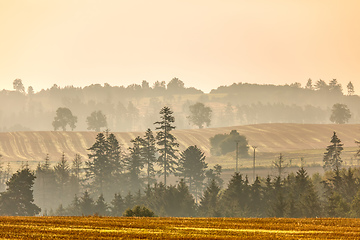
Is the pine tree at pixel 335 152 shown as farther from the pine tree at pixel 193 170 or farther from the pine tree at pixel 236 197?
the pine tree at pixel 236 197

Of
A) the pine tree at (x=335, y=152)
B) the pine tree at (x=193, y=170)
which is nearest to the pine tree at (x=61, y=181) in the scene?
the pine tree at (x=193, y=170)

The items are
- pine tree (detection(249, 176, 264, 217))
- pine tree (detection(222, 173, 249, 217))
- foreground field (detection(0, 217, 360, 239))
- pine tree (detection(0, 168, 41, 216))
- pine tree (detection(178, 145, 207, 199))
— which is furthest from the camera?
pine tree (detection(178, 145, 207, 199))

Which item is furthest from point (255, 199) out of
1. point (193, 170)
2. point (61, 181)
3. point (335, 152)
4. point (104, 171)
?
point (61, 181)

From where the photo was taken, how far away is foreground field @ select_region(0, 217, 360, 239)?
95.5ft

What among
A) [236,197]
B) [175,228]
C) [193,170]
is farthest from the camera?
[193,170]

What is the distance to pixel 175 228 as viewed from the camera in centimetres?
3253

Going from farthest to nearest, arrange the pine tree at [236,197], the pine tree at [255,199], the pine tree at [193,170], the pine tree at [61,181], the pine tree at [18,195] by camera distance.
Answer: the pine tree at [193,170] < the pine tree at [61,181] < the pine tree at [18,195] < the pine tree at [255,199] < the pine tree at [236,197]

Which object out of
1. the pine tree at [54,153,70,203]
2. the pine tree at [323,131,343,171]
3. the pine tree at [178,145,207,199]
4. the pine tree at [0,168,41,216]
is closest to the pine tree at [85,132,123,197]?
the pine tree at [54,153,70,203]

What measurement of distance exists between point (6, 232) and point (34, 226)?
112 inches

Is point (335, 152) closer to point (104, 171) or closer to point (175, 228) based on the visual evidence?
point (104, 171)

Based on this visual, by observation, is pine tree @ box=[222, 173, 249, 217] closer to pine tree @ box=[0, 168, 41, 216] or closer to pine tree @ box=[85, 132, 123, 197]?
pine tree @ box=[0, 168, 41, 216]

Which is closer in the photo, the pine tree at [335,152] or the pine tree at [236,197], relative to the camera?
→ the pine tree at [236,197]

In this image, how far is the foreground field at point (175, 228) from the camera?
95.5 ft

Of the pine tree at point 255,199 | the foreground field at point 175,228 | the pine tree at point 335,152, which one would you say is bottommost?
the pine tree at point 255,199
